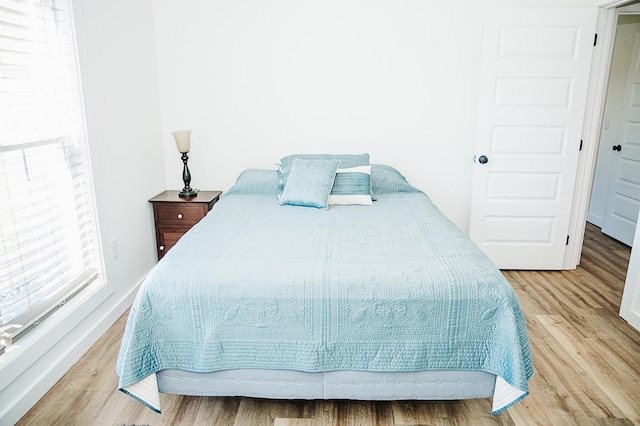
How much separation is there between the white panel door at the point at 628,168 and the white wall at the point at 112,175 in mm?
4298

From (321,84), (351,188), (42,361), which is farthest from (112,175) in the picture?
(321,84)

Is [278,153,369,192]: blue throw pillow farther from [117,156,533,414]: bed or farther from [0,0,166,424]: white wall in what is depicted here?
[117,156,533,414]: bed

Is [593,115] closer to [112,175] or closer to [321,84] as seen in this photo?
[321,84]

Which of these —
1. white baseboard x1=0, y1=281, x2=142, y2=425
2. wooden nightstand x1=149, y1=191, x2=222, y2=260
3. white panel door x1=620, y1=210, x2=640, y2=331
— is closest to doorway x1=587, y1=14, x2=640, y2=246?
white panel door x1=620, y1=210, x2=640, y2=331

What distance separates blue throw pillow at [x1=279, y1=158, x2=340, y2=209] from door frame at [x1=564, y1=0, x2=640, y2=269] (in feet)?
6.46

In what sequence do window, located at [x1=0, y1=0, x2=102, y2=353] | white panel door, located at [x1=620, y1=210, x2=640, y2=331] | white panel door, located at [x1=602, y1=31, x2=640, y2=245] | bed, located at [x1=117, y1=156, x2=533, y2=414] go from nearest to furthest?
bed, located at [x1=117, y1=156, x2=533, y2=414], window, located at [x1=0, y1=0, x2=102, y2=353], white panel door, located at [x1=620, y1=210, x2=640, y2=331], white panel door, located at [x1=602, y1=31, x2=640, y2=245]

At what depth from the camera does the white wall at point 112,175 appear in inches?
80.0

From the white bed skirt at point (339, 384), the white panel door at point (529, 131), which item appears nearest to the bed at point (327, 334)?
the white bed skirt at point (339, 384)

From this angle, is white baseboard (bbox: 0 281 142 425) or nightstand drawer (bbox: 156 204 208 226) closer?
white baseboard (bbox: 0 281 142 425)

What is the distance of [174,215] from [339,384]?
1989 mm

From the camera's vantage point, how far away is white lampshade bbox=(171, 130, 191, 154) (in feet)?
10.8

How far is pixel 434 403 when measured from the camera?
2055mm

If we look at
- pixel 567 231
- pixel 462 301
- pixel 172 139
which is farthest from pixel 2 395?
pixel 567 231

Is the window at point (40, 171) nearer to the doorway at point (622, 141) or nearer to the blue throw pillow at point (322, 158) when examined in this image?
the blue throw pillow at point (322, 158)
